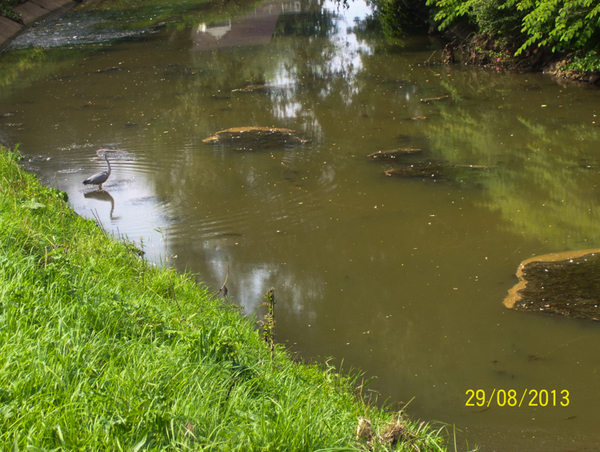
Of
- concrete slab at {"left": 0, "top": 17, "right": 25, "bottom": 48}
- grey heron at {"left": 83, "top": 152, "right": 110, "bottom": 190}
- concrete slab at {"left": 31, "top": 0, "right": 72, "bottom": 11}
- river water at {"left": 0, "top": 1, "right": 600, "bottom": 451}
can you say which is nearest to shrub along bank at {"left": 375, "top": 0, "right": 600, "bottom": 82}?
river water at {"left": 0, "top": 1, "right": 600, "bottom": 451}

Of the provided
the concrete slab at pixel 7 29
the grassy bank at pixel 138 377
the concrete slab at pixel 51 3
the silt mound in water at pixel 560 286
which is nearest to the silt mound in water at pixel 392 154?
the silt mound in water at pixel 560 286

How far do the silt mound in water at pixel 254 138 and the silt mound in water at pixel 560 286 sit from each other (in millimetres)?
4930

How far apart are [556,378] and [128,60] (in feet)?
49.9

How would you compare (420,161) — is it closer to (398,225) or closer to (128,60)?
(398,225)

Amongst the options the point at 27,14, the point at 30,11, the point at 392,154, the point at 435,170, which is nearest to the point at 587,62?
the point at 392,154

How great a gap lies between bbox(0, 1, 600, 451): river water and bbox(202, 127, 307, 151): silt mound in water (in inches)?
9.7

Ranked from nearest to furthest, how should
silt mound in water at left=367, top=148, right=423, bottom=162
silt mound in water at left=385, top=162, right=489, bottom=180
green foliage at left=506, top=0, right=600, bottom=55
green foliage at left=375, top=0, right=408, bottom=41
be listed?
silt mound in water at left=385, top=162, right=489, bottom=180, silt mound in water at left=367, top=148, right=423, bottom=162, green foliage at left=506, top=0, right=600, bottom=55, green foliage at left=375, top=0, right=408, bottom=41

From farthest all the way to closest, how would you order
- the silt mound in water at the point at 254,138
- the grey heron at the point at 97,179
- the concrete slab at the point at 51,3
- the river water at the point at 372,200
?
1. the concrete slab at the point at 51,3
2. the silt mound in water at the point at 254,138
3. the grey heron at the point at 97,179
4. the river water at the point at 372,200

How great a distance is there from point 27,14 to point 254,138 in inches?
754

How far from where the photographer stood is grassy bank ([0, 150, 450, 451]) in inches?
93.7

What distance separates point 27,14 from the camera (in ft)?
78.4

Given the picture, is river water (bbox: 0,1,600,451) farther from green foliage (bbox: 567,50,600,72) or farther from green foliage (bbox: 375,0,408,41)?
green foliage (bbox: 375,0,408,41)

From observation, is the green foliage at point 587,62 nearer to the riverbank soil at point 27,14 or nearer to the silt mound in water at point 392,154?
the silt mound in water at point 392,154

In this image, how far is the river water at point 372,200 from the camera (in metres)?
4.54
